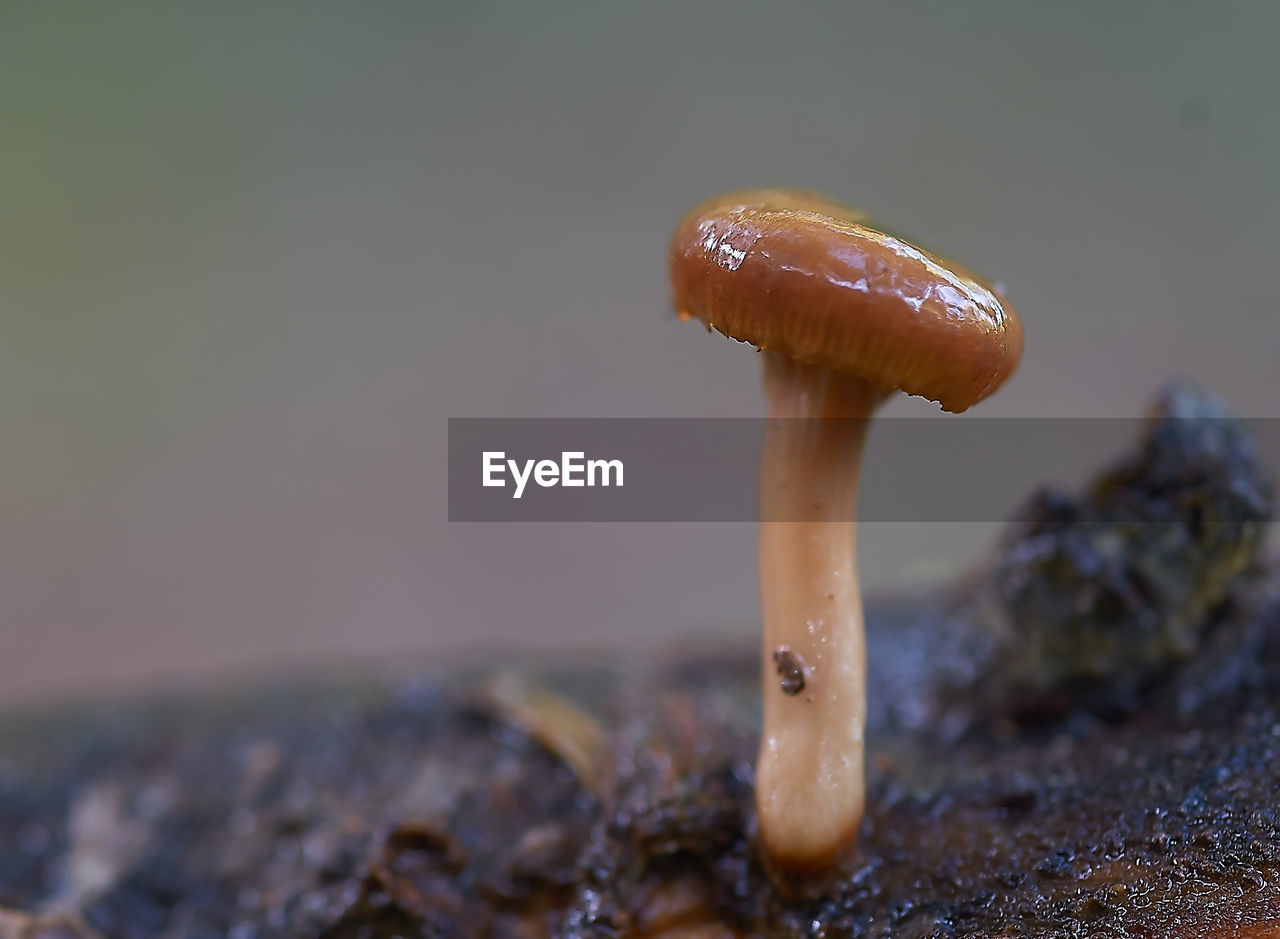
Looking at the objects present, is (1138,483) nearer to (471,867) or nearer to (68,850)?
(471,867)

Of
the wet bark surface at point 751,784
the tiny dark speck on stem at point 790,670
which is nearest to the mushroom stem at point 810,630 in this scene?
the tiny dark speck on stem at point 790,670

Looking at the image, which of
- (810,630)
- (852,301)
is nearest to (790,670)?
(810,630)

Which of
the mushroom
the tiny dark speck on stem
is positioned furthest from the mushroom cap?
the tiny dark speck on stem

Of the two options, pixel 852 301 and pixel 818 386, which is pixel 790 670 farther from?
pixel 852 301

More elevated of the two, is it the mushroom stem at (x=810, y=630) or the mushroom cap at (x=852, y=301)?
the mushroom cap at (x=852, y=301)

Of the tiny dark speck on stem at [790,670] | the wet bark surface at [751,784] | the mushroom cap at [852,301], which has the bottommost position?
the wet bark surface at [751,784]

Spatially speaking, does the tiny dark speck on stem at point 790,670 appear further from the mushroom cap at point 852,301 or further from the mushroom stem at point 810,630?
the mushroom cap at point 852,301

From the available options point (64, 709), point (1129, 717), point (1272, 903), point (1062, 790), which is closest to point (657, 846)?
point (1062, 790)

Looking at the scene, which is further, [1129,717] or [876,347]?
[1129,717]

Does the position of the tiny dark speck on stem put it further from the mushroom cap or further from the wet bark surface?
the mushroom cap
